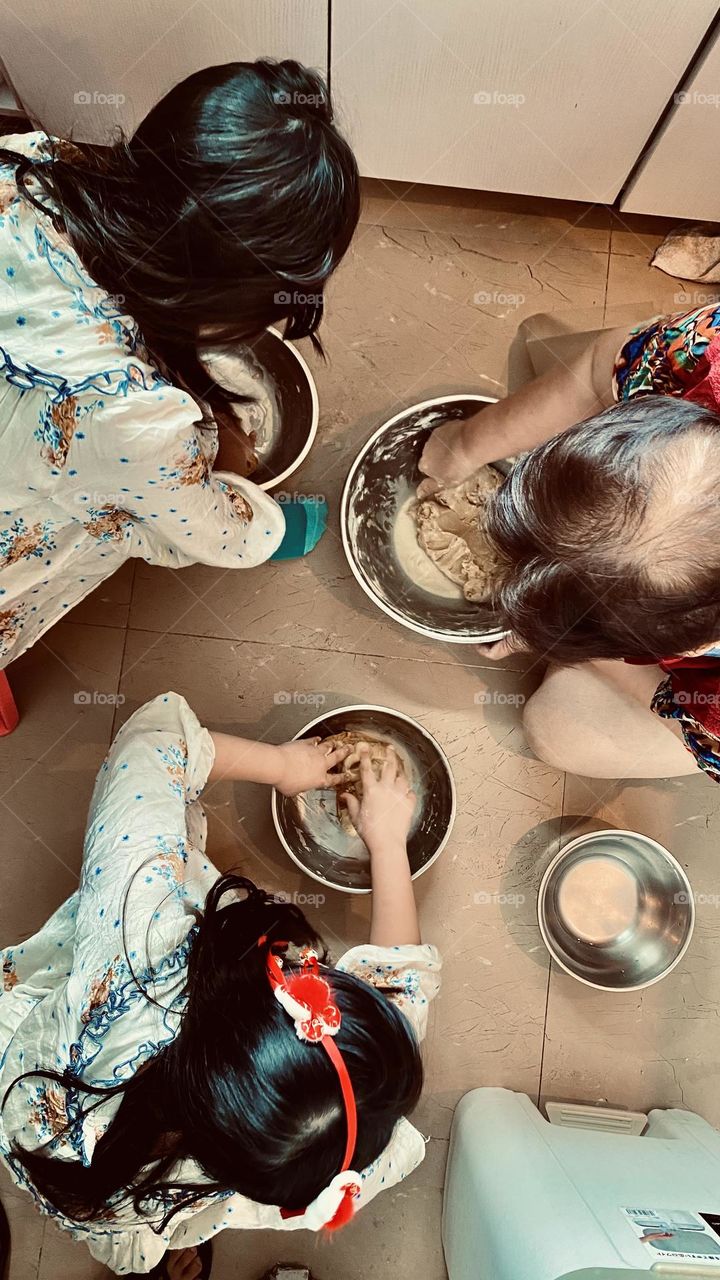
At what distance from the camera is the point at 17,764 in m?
1.46

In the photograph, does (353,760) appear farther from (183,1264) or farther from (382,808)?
(183,1264)

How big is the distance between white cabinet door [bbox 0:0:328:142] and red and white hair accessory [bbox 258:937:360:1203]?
47.9 inches

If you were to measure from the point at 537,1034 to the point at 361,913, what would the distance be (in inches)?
14.6

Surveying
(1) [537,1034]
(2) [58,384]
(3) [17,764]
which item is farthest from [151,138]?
(1) [537,1034]

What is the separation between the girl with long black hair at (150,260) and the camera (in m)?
0.77

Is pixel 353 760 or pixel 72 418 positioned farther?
pixel 353 760

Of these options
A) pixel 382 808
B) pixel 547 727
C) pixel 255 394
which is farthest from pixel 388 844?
pixel 255 394

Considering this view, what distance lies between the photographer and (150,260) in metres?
0.80

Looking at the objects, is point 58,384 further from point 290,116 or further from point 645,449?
point 645,449

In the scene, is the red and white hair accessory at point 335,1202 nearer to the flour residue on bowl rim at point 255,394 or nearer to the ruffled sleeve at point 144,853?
the ruffled sleeve at point 144,853

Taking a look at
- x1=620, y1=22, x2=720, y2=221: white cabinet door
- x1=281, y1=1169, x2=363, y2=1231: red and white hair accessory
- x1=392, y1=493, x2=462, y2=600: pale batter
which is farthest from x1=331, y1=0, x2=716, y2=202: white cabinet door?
x1=281, y1=1169, x2=363, y2=1231: red and white hair accessory

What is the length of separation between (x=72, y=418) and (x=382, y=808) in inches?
30.3

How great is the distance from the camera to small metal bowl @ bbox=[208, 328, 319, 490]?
140 centimetres

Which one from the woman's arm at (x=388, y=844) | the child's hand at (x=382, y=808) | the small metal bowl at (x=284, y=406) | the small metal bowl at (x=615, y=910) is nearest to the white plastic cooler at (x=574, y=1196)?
the small metal bowl at (x=615, y=910)
